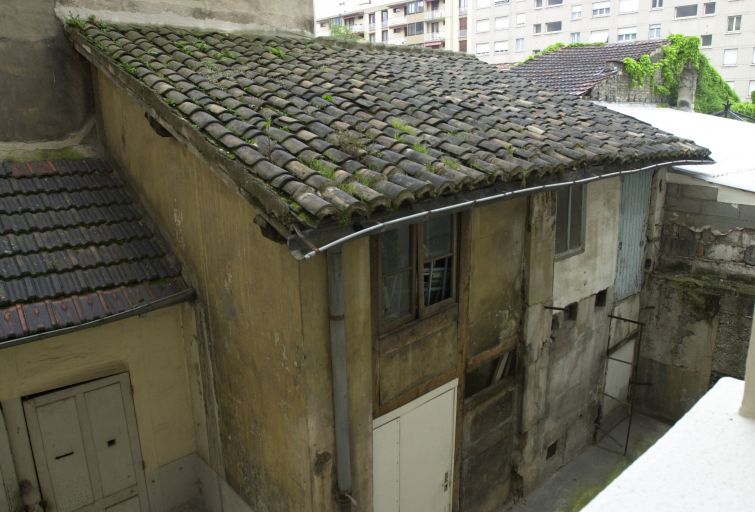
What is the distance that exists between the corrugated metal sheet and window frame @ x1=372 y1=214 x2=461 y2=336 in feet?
15.7

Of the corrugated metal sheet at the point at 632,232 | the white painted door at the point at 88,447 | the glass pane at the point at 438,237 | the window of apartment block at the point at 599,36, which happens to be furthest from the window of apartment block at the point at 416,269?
the window of apartment block at the point at 599,36

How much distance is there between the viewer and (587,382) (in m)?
10.2

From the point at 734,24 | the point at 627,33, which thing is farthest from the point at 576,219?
the point at 627,33

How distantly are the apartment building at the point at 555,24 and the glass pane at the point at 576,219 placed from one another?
130ft

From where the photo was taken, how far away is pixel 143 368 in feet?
23.0

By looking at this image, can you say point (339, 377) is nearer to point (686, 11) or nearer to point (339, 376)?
point (339, 376)

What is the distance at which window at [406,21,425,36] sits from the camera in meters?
56.8

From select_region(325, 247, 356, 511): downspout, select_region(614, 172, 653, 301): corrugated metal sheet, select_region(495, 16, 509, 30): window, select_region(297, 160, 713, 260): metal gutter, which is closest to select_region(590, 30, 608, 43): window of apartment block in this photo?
select_region(495, 16, 509, 30): window

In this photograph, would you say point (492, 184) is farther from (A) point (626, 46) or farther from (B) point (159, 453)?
(A) point (626, 46)

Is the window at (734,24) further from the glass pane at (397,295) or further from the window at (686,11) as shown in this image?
the glass pane at (397,295)

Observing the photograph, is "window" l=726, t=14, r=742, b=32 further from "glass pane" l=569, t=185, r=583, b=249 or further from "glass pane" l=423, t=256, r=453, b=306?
"glass pane" l=423, t=256, r=453, b=306

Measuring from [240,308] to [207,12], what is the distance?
5.34m

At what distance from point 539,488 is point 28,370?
26.5 ft

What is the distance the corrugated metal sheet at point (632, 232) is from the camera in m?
10.3
